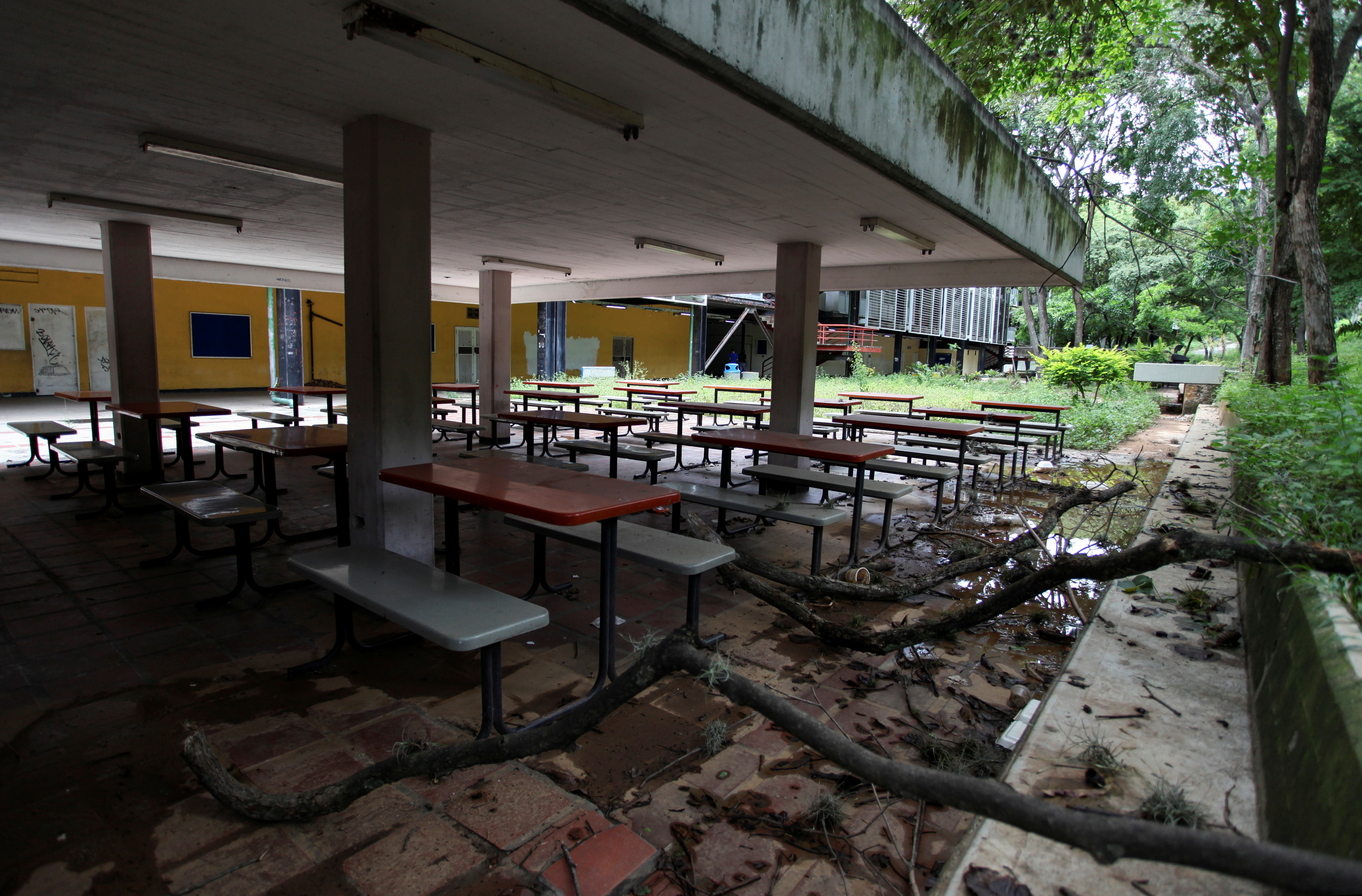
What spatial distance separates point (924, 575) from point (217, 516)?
444 cm

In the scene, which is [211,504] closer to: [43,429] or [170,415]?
[170,415]

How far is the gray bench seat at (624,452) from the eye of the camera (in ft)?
20.7

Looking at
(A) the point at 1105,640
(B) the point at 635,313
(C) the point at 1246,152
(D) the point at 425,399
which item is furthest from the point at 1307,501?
(B) the point at 635,313

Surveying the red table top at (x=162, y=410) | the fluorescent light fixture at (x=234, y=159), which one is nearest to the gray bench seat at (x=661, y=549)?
the fluorescent light fixture at (x=234, y=159)

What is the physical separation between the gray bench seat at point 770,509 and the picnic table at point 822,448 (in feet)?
0.71

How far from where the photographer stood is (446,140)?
432 centimetres

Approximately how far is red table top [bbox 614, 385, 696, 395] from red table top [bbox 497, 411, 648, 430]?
334 centimetres

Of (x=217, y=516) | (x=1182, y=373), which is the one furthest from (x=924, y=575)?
(x=1182, y=373)

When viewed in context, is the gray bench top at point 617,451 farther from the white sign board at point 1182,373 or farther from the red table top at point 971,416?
the white sign board at point 1182,373

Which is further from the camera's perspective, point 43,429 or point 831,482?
point 43,429

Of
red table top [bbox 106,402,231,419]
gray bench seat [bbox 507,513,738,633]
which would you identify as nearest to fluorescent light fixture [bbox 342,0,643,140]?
gray bench seat [bbox 507,513,738,633]

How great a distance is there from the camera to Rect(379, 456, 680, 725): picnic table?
281cm

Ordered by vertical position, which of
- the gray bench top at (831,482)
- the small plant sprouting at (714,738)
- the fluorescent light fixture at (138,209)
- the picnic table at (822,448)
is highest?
the fluorescent light fixture at (138,209)

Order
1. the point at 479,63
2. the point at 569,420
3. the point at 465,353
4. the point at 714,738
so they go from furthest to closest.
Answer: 1. the point at 465,353
2. the point at 569,420
3. the point at 479,63
4. the point at 714,738
